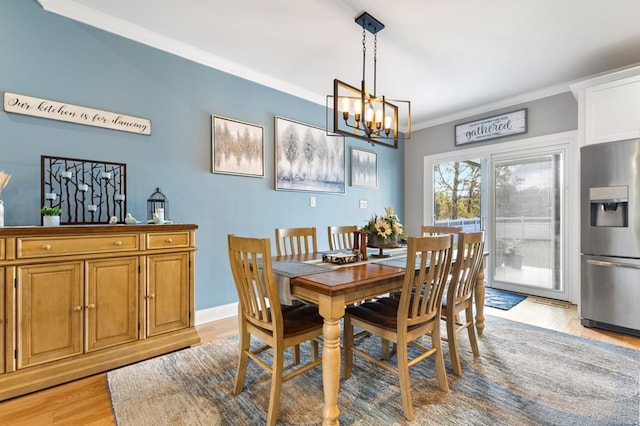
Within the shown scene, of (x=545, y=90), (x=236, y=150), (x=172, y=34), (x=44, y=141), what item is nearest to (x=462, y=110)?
(x=545, y=90)

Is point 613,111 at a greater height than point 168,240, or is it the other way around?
point 613,111

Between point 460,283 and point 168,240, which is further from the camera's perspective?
point 168,240

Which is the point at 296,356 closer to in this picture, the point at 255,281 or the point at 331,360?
the point at 331,360

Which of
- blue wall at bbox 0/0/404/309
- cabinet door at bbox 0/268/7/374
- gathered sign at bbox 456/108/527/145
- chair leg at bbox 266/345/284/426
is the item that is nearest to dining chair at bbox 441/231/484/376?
chair leg at bbox 266/345/284/426

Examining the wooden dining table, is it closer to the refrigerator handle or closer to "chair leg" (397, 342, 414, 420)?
"chair leg" (397, 342, 414, 420)

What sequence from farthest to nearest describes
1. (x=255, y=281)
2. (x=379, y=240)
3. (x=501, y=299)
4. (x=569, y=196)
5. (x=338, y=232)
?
(x=501, y=299), (x=569, y=196), (x=338, y=232), (x=379, y=240), (x=255, y=281)

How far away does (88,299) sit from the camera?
6.43 ft

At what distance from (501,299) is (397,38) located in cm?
327

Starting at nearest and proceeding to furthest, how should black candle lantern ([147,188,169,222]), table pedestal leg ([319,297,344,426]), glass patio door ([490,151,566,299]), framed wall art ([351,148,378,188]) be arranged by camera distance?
1. table pedestal leg ([319,297,344,426])
2. black candle lantern ([147,188,169,222])
3. glass patio door ([490,151,566,299])
4. framed wall art ([351,148,378,188])

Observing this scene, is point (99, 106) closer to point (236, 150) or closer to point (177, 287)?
point (236, 150)

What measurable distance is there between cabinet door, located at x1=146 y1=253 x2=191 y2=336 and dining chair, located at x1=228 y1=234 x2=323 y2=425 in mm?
856

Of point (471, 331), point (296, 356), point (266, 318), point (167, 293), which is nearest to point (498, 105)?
point (471, 331)

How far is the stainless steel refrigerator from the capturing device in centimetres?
255

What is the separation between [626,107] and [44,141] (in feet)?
15.7
